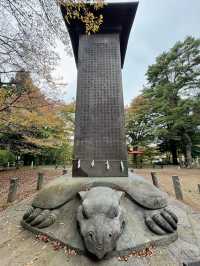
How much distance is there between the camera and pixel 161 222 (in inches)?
125

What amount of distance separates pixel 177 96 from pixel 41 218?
65.6ft

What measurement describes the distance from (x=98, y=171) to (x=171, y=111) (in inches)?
618

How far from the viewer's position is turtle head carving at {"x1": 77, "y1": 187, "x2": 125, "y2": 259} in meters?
2.48

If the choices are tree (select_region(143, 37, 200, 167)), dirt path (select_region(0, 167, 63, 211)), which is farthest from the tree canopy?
dirt path (select_region(0, 167, 63, 211))

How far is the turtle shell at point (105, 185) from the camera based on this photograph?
3.56m

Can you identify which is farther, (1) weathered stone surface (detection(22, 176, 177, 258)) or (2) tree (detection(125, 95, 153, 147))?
(2) tree (detection(125, 95, 153, 147))

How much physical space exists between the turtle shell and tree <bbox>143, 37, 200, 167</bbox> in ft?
50.8

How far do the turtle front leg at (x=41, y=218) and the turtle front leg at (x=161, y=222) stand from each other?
5.94 feet

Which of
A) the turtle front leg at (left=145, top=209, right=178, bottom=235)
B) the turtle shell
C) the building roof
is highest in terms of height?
the building roof

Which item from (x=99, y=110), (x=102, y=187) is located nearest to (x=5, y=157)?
(x=99, y=110)

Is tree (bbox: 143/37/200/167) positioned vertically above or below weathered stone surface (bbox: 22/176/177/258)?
above

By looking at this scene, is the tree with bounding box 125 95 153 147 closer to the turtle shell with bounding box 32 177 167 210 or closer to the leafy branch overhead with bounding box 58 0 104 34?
the leafy branch overhead with bounding box 58 0 104 34

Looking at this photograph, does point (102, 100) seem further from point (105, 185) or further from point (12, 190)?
point (12, 190)

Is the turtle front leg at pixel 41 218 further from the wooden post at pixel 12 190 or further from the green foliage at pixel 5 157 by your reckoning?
the green foliage at pixel 5 157
